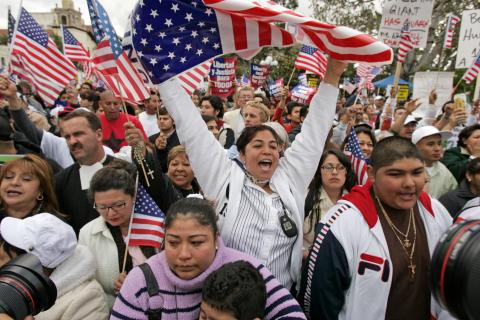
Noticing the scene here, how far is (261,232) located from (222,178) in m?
0.40

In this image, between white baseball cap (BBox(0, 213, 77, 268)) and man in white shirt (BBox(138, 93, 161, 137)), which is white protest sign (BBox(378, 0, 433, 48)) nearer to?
man in white shirt (BBox(138, 93, 161, 137))

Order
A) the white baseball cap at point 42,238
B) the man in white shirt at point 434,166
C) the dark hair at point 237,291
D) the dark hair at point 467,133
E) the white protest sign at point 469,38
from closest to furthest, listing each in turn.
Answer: the dark hair at point 237,291 → the white baseball cap at point 42,238 → the man in white shirt at point 434,166 → the dark hair at point 467,133 → the white protest sign at point 469,38

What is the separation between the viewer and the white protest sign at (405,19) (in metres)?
7.02

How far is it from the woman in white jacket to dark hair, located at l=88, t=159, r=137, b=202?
1.79ft

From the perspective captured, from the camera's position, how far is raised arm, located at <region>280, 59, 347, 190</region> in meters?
2.60

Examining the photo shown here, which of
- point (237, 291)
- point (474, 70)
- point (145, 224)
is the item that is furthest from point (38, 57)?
point (474, 70)

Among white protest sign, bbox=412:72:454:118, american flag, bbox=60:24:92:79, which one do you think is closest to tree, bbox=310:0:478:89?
white protest sign, bbox=412:72:454:118

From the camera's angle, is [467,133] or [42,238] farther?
[467,133]

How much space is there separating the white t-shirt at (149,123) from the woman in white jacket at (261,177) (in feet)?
13.5

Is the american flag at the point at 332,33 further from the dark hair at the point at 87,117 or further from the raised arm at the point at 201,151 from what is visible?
the dark hair at the point at 87,117

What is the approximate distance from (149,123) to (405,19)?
4864 mm

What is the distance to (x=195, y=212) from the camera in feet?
6.66

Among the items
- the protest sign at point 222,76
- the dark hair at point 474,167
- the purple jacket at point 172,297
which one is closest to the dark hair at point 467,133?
the dark hair at point 474,167

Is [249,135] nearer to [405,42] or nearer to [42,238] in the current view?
[42,238]
